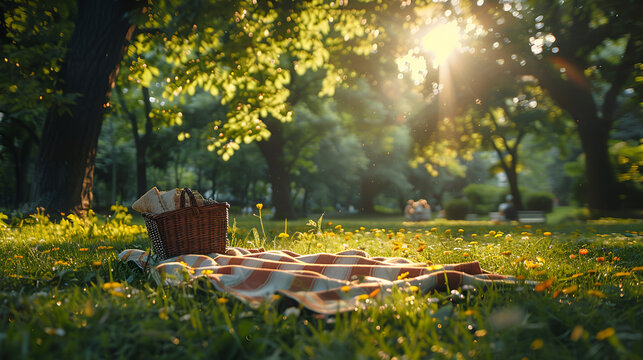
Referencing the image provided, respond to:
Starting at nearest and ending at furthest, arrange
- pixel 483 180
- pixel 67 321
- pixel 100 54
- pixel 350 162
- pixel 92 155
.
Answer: pixel 67 321 < pixel 100 54 < pixel 92 155 < pixel 350 162 < pixel 483 180

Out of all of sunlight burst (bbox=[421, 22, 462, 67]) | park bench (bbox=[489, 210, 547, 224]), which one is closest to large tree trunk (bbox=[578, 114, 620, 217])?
park bench (bbox=[489, 210, 547, 224])

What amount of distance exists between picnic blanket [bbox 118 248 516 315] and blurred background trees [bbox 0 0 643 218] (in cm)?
435

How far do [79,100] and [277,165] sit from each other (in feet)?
39.2

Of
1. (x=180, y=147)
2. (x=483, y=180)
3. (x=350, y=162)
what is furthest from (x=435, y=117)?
(x=483, y=180)

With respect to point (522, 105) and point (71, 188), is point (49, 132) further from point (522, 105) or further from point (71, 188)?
point (522, 105)

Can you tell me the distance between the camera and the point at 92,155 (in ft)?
23.5

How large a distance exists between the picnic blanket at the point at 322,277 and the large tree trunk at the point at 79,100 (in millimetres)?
4389

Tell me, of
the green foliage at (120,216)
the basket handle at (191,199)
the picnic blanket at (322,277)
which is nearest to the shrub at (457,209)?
the green foliage at (120,216)

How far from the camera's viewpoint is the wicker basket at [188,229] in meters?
3.56

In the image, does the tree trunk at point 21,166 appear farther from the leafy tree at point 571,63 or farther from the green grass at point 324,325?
the leafy tree at point 571,63

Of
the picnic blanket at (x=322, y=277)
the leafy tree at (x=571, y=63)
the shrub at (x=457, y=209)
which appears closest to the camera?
the picnic blanket at (x=322, y=277)

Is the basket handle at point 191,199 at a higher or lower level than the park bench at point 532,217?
higher

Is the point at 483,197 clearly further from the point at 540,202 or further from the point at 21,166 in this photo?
the point at 21,166

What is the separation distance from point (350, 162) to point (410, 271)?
2389 centimetres
